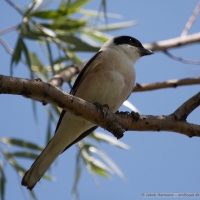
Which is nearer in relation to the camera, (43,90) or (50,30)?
(43,90)

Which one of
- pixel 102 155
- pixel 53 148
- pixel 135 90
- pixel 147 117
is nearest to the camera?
pixel 147 117

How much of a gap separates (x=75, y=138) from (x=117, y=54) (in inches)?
37.8

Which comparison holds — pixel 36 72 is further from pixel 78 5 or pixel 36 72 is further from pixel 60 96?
pixel 60 96

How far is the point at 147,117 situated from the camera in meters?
3.83

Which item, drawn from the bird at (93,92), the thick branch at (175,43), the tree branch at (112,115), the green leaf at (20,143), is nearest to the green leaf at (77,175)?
the green leaf at (20,143)

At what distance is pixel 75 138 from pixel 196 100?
51.4 inches

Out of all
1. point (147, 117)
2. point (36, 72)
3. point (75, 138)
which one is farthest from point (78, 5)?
point (147, 117)

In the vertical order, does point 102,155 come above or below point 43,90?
above

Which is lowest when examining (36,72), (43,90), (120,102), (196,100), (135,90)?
(43,90)

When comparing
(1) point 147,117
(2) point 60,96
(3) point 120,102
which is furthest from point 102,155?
(2) point 60,96

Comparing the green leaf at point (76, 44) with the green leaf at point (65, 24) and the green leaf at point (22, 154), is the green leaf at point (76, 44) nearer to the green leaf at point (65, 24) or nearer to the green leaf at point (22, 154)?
the green leaf at point (65, 24)

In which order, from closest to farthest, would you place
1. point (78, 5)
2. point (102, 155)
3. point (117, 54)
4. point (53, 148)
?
point (53, 148) → point (117, 54) → point (78, 5) → point (102, 155)

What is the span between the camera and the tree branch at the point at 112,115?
324 centimetres

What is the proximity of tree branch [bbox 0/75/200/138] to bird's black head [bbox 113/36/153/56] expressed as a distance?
162cm
